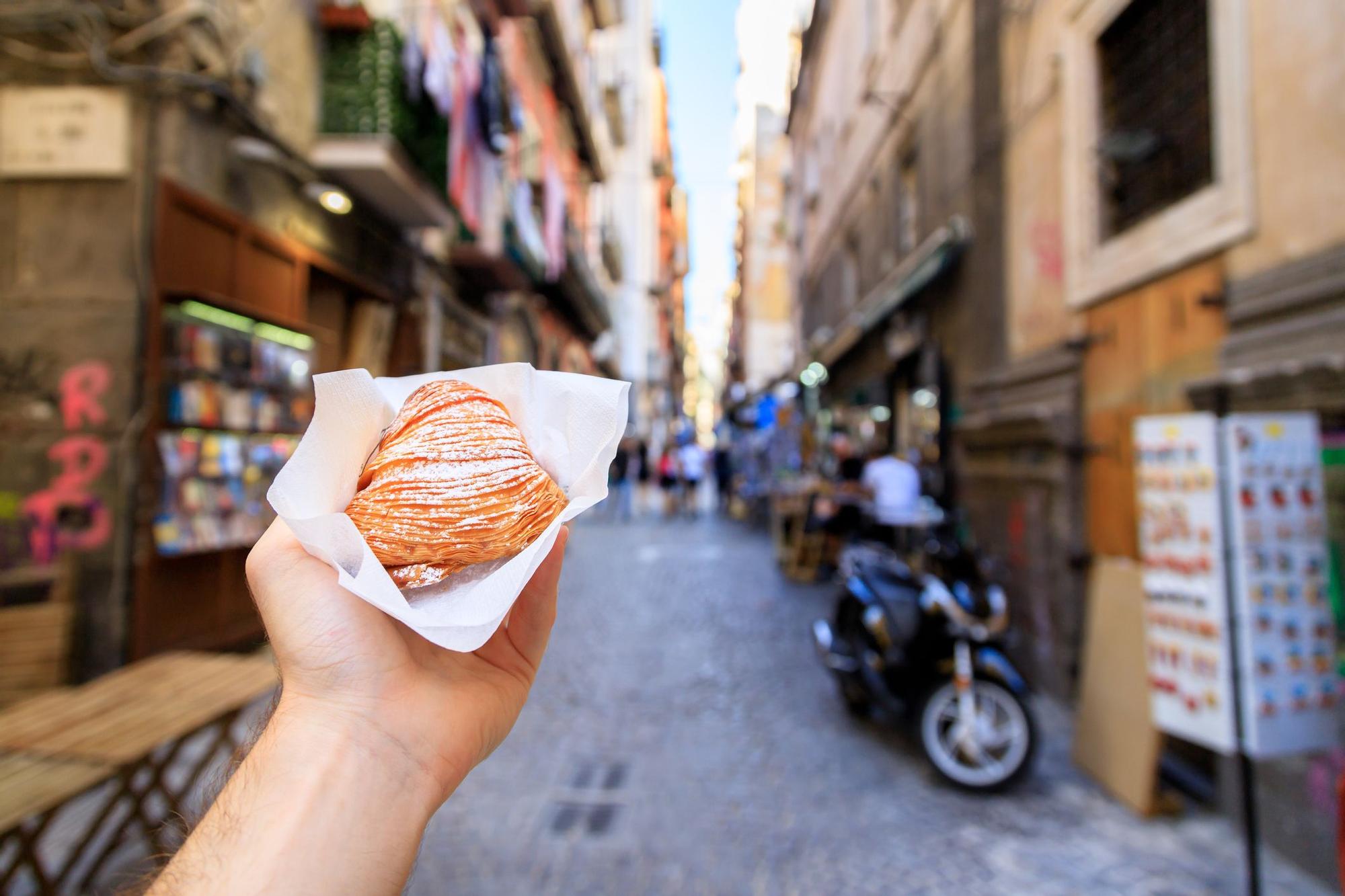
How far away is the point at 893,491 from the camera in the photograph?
296 inches

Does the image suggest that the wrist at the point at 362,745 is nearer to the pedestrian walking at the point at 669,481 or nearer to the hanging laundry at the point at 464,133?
the hanging laundry at the point at 464,133

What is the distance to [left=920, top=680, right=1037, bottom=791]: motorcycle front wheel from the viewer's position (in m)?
3.84

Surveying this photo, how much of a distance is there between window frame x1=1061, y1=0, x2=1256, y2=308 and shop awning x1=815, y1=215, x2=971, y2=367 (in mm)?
2188

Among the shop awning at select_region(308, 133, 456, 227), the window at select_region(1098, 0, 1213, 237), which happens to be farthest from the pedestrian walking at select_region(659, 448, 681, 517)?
the window at select_region(1098, 0, 1213, 237)

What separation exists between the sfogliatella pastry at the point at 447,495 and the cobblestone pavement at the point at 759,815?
240 cm

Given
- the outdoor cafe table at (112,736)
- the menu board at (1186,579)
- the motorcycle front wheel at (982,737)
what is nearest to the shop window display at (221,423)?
the outdoor cafe table at (112,736)

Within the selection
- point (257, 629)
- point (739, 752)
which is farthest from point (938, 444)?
point (257, 629)

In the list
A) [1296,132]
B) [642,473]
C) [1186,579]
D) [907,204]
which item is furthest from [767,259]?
[1186,579]

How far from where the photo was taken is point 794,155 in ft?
80.8

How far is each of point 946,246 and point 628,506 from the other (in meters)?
13.2

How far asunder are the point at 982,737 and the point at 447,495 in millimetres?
3673

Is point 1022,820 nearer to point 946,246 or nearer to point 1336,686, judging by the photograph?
point 1336,686

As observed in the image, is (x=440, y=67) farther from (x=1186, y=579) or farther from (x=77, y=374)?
(x=1186, y=579)

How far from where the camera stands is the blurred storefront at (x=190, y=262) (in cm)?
464
